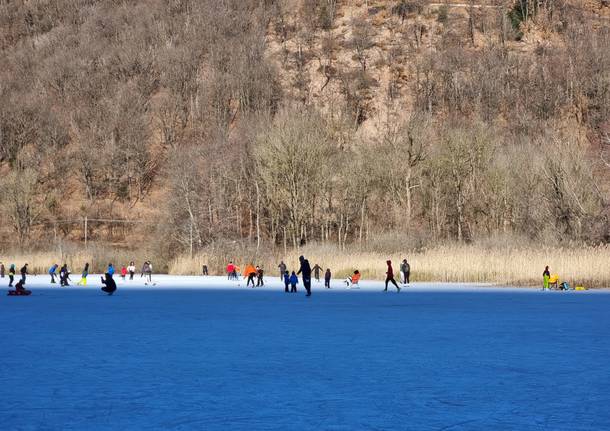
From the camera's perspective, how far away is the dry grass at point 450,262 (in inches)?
1227

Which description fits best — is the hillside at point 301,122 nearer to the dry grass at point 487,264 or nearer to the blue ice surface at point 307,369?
the dry grass at point 487,264

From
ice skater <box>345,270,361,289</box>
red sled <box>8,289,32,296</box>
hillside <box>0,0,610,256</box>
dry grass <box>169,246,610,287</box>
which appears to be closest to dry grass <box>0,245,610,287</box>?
dry grass <box>169,246,610,287</box>

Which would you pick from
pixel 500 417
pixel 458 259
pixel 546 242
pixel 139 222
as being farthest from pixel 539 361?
pixel 139 222

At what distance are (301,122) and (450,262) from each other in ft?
84.6

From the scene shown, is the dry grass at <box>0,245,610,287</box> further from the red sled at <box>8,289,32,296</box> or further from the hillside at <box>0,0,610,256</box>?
the red sled at <box>8,289,32,296</box>

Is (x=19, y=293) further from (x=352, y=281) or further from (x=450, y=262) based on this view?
(x=450, y=262)

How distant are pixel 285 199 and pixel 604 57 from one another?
48.4 metres

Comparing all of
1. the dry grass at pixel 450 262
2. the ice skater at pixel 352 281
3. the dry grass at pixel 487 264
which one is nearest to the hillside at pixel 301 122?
the dry grass at pixel 450 262

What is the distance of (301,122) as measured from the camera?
58250mm

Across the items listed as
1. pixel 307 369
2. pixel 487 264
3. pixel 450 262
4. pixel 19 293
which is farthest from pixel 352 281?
pixel 307 369

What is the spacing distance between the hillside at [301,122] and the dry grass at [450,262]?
2.24m

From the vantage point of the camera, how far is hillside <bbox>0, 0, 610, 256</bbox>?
188ft

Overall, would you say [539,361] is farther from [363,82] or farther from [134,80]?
[134,80]

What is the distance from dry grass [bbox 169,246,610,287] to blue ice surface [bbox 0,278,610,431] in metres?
11.8
